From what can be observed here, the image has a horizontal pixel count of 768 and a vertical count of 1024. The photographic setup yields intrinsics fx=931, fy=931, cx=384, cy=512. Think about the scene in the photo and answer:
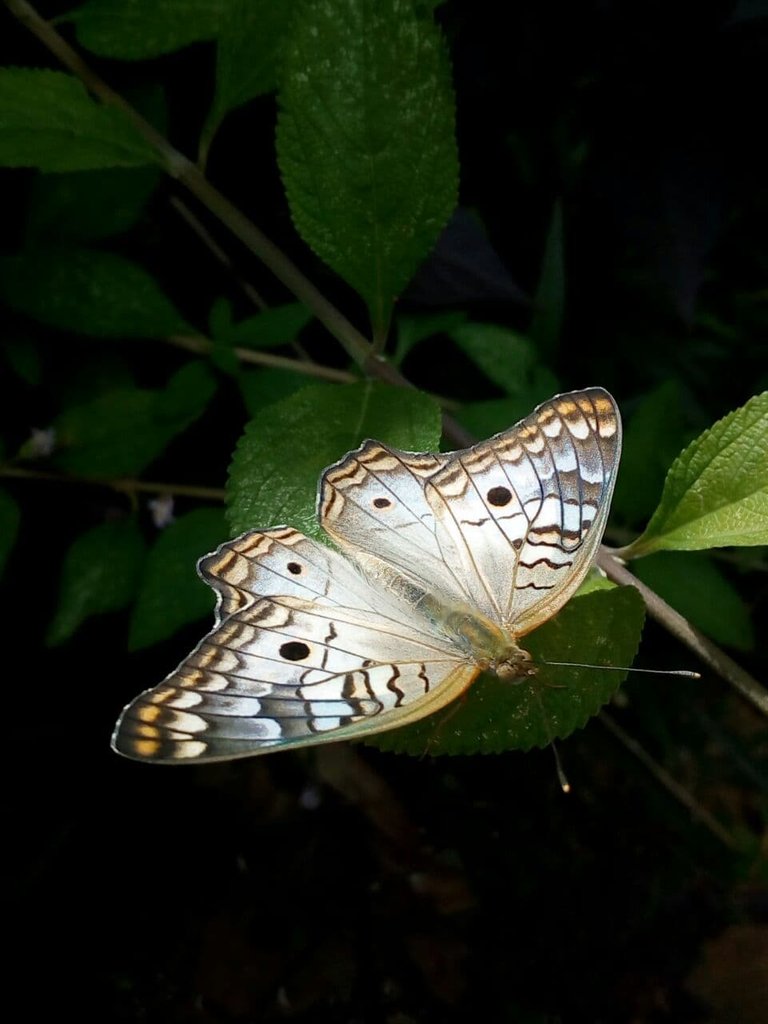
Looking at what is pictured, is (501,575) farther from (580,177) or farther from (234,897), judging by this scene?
(234,897)

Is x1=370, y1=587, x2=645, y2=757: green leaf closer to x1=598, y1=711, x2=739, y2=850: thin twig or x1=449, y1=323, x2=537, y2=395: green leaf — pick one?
x1=449, y1=323, x2=537, y2=395: green leaf

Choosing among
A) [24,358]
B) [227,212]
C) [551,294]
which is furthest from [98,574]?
[551,294]

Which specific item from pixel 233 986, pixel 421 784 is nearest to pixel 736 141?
pixel 421 784

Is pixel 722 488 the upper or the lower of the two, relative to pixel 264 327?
lower

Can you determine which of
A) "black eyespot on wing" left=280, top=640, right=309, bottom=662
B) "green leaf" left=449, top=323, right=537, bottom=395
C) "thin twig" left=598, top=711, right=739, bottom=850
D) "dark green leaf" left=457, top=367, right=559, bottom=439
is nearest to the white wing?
"black eyespot on wing" left=280, top=640, right=309, bottom=662

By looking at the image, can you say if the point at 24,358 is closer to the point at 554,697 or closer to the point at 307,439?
the point at 307,439

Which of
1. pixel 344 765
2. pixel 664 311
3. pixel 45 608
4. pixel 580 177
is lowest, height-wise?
pixel 344 765

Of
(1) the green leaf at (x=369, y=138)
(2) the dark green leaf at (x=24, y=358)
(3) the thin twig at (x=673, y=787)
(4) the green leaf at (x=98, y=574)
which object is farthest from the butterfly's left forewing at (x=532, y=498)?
(3) the thin twig at (x=673, y=787)
